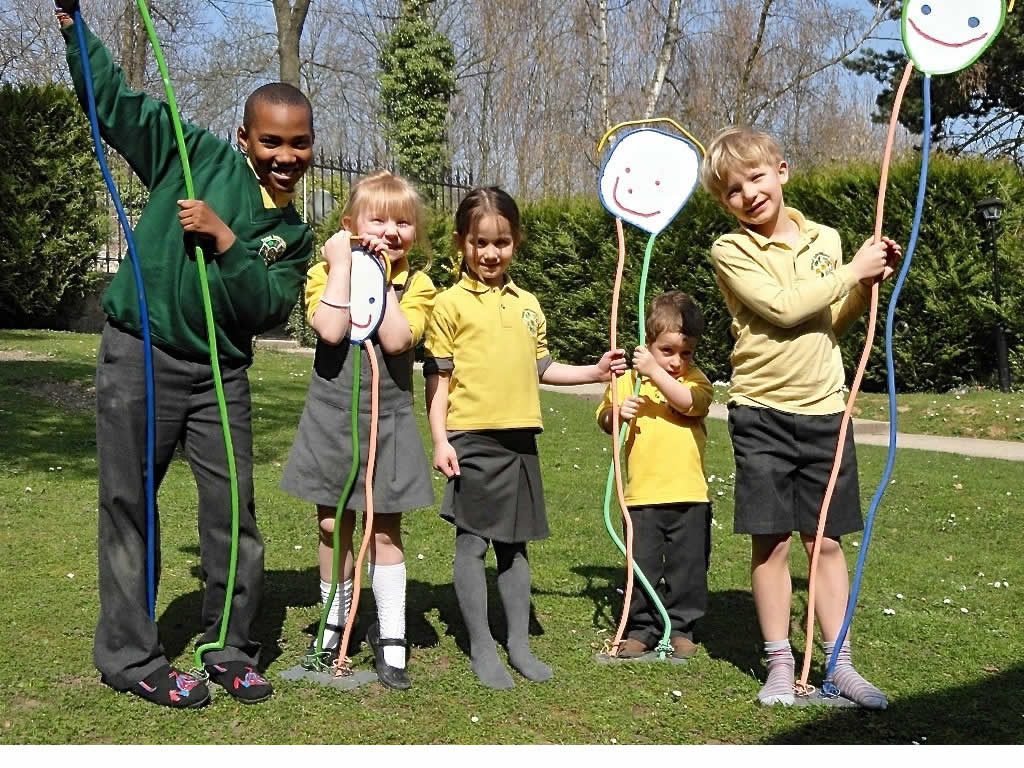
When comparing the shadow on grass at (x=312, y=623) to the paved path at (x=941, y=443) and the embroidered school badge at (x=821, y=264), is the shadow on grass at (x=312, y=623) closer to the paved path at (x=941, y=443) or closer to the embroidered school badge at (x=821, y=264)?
the embroidered school badge at (x=821, y=264)

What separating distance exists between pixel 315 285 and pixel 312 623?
127cm

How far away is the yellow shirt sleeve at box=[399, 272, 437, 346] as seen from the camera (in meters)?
3.69

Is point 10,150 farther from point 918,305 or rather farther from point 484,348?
point 484,348

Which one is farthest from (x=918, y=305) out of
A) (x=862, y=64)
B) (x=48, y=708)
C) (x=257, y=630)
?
(x=862, y=64)

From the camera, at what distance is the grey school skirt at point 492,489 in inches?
149

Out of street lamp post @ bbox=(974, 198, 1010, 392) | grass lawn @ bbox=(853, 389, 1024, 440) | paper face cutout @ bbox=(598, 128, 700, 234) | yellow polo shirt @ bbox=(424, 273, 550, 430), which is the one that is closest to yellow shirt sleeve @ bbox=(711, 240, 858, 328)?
paper face cutout @ bbox=(598, 128, 700, 234)

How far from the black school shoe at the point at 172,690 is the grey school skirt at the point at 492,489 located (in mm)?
941

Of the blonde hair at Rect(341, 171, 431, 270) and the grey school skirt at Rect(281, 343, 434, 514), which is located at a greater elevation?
the blonde hair at Rect(341, 171, 431, 270)

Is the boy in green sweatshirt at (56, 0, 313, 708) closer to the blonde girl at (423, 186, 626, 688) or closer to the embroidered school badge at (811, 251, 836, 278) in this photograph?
the blonde girl at (423, 186, 626, 688)

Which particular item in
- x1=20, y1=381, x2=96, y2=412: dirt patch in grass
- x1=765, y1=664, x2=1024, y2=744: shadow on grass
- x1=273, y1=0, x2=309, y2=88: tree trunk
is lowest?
x1=765, y1=664, x2=1024, y2=744: shadow on grass

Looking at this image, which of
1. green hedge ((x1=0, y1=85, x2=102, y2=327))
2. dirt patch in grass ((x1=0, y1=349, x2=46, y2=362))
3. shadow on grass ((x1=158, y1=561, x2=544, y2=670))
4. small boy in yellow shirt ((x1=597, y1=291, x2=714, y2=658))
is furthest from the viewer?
green hedge ((x1=0, y1=85, x2=102, y2=327))

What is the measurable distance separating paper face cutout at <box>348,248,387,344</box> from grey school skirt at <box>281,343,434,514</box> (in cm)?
19

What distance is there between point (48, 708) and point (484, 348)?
1647 mm

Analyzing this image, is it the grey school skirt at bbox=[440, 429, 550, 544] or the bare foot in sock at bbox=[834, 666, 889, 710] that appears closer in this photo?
the bare foot in sock at bbox=[834, 666, 889, 710]
